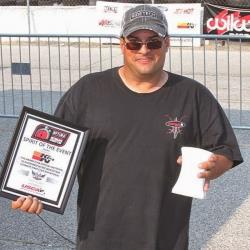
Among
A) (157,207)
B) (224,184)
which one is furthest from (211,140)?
(224,184)

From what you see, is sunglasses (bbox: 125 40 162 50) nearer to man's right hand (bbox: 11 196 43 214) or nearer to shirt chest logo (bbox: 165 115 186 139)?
shirt chest logo (bbox: 165 115 186 139)

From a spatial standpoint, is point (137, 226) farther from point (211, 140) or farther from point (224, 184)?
point (224, 184)

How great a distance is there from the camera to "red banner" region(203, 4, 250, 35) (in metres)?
19.2

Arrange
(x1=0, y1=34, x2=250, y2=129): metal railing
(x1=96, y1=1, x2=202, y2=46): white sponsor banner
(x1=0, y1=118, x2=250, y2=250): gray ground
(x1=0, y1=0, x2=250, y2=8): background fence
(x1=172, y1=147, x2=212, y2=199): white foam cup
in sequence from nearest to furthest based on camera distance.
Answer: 1. (x1=172, y1=147, x2=212, y2=199): white foam cup
2. (x1=0, y1=118, x2=250, y2=250): gray ground
3. (x1=0, y1=34, x2=250, y2=129): metal railing
4. (x1=96, y1=1, x2=202, y2=46): white sponsor banner
5. (x1=0, y1=0, x2=250, y2=8): background fence

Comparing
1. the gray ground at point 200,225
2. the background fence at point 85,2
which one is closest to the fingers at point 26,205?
the gray ground at point 200,225

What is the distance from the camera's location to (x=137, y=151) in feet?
7.95

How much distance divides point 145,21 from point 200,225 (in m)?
2.72

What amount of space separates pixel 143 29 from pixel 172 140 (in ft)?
1.48

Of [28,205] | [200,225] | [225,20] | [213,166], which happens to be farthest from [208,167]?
[225,20]

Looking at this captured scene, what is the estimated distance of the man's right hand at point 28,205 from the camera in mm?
2382

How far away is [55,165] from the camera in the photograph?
244cm

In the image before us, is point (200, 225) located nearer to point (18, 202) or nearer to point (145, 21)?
point (18, 202)

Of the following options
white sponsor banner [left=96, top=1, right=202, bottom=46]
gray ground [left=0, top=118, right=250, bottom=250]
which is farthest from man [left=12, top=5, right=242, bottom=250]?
white sponsor banner [left=96, top=1, right=202, bottom=46]

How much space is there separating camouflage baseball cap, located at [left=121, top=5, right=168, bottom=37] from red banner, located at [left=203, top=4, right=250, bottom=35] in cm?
1733
